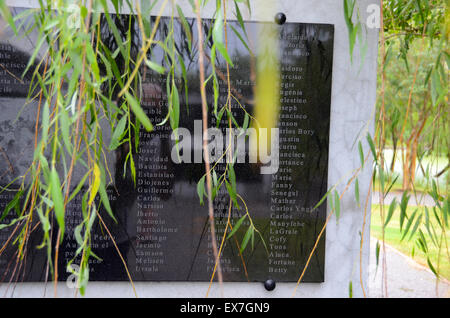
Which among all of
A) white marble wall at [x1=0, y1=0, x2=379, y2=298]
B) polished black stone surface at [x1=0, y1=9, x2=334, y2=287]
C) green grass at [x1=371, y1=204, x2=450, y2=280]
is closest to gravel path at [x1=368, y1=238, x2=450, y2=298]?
green grass at [x1=371, y1=204, x2=450, y2=280]

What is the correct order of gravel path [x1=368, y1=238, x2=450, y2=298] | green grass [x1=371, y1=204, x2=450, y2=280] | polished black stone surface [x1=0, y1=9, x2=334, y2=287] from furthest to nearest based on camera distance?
green grass [x1=371, y1=204, x2=450, y2=280], gravel path [x1=368, y1=238, x2=450, y2=298], polished black stone surface [x1=0, y1=9, x2=334, y2=287]

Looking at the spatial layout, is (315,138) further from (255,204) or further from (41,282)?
(41,282)

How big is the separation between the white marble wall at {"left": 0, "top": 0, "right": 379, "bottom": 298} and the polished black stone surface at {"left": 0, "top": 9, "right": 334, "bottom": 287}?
0.06 meters

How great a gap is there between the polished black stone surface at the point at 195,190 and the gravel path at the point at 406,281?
5.57 feet

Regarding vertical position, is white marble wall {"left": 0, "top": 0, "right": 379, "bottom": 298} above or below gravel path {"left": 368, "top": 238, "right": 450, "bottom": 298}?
above

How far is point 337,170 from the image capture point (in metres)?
1.88

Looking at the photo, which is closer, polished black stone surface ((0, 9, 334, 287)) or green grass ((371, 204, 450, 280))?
polished black stone surface ((0, 9, 334, 287))

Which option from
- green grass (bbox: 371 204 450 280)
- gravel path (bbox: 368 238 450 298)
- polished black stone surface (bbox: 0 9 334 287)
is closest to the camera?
polished black stone surface (bbox: 0 9 334 287)

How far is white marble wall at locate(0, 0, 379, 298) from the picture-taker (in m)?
1.82

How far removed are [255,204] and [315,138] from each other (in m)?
0.40

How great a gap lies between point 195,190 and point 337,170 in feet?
2.15

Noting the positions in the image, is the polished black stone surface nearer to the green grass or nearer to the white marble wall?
the white marble wall

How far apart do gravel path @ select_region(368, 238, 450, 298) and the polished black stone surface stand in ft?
5.57
